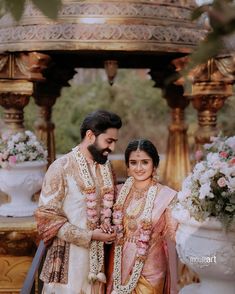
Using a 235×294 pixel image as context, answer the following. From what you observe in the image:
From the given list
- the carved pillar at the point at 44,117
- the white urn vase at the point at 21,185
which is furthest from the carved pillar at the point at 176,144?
the white urn vase at the point at 21,185

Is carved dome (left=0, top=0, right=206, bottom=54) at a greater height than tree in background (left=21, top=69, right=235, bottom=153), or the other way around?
tree in background (left=21, top=69, right=235, bottom=153)

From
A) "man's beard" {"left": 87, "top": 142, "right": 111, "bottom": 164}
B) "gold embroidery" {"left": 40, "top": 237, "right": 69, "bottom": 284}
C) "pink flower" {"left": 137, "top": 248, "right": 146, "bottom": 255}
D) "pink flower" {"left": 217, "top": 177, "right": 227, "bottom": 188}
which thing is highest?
"man's beard" {"left": 87, "top": 142, "right": 111, "bottom": 164}

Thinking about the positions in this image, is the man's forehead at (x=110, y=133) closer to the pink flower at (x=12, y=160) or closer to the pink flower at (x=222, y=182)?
the pink flower at (x=222, y=182)

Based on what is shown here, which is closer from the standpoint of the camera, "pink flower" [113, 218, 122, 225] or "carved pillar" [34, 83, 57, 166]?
"pink flower" [113, 218, 122, 225]

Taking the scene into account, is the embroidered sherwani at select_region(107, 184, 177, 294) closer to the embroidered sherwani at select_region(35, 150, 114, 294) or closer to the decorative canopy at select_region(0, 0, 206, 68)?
the embroidered sherwani at select_region(35, 150, 114, 294)

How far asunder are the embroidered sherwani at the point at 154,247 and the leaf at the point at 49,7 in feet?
5.66

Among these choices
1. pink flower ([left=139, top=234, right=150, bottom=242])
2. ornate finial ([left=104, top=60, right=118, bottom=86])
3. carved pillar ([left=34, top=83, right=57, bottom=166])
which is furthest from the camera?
carved pillar ([left=34, top=83, right=57, bottom=166])

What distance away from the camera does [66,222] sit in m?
2.37

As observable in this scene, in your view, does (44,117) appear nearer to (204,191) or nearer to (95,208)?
(95,208)

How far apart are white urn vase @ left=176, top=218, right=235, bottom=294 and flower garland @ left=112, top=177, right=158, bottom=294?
316 millimetres

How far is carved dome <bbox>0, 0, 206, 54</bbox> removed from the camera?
3.72 meters

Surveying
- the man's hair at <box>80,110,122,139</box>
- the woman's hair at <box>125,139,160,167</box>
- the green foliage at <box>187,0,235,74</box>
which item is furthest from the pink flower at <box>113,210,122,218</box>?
the green foliage at <box>187,0,235,74</box>

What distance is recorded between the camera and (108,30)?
147 inches

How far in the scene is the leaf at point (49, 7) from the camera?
0.68m
